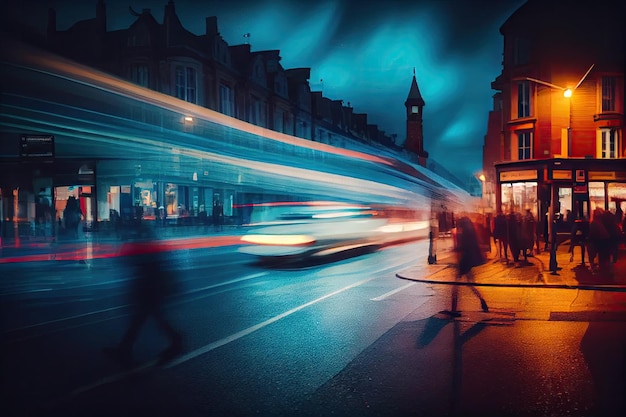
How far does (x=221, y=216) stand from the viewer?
37.7 meters

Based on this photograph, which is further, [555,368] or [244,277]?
[244,277]

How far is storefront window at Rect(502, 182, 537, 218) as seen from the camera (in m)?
33.3

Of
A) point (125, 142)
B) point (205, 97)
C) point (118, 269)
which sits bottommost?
point (118, 269)

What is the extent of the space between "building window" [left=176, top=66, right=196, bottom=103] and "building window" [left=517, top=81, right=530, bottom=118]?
2482 cm

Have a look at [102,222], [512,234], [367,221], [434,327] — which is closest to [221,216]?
[102,222]

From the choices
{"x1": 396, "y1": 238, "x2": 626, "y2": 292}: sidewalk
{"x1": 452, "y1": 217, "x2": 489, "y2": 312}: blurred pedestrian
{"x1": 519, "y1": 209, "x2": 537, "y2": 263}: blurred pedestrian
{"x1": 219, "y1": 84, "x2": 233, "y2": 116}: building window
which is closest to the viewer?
{"x1": 452, "y1": 217, "x2": 489, "y2": 312}: blurred pedestrian

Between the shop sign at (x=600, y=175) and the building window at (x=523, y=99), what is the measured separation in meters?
5.68

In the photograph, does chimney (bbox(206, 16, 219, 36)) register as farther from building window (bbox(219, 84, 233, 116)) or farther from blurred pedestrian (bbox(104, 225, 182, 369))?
blurred pedestrian (bbox(104, 225, 182, 369))

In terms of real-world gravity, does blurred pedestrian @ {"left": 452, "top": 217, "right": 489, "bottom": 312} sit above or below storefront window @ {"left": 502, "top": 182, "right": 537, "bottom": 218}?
below

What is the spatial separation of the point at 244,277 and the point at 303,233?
2.61m

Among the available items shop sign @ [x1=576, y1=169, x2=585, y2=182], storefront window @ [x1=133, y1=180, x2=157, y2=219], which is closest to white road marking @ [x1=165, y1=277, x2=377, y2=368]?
shop sign @ [x1=576, y1=169, x2=585, y2=182]

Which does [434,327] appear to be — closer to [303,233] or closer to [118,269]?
[303,233]

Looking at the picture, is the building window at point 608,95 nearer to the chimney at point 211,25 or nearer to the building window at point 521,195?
the building window at point 521,195

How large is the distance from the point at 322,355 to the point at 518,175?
103 ft
